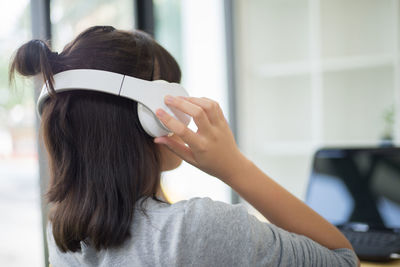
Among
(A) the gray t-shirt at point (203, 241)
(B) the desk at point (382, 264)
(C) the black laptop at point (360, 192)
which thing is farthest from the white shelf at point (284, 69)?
(A) the gray t-shirt at point (203, 241)

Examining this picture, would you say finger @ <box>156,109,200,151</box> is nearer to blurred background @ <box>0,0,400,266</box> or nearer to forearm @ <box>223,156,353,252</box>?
forearm @ <box>223,156,353,252</box>

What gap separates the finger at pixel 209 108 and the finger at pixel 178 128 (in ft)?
0.12

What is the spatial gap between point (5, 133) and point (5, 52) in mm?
263

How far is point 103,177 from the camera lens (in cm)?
62

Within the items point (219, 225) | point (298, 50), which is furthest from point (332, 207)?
point (298, 50)

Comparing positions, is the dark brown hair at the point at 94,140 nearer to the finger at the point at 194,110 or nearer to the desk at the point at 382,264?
the finger at the point at 194,110

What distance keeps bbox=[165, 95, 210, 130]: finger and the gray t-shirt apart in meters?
0.11

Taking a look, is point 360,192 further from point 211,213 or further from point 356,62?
point 356,62

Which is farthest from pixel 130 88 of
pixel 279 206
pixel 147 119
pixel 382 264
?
pixel 382 264

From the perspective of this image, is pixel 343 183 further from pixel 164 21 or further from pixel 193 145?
pixel 164 21

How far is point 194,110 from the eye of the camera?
1.90ft

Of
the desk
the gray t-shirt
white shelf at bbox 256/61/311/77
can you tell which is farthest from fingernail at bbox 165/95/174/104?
white shelf at bbox 256/61/311/77

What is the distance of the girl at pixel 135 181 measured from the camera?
0.57 m

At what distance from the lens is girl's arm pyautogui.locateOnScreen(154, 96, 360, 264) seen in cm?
59
